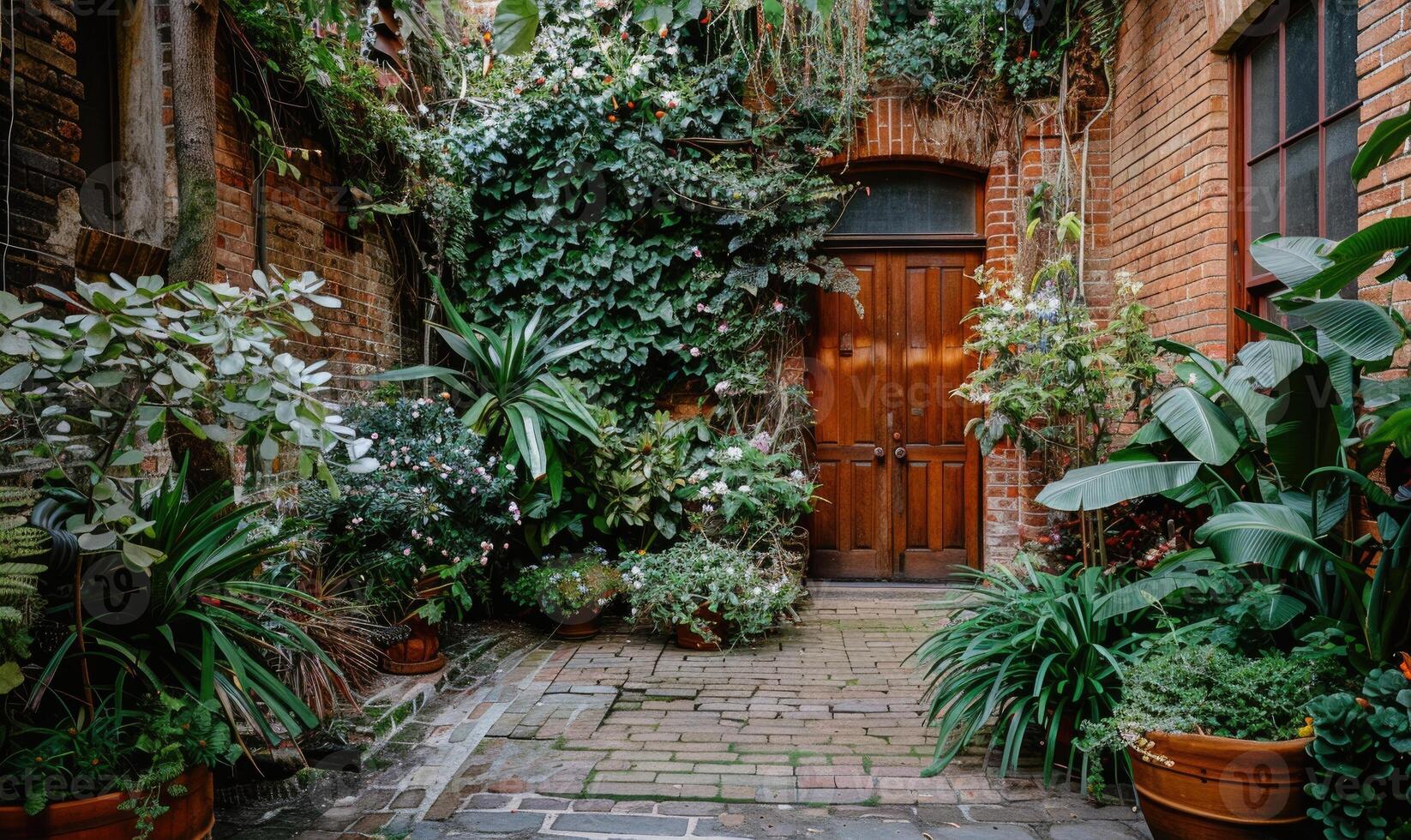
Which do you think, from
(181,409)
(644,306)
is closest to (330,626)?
(181,409)

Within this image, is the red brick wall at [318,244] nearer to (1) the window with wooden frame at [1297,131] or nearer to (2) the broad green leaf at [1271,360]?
(2) the broad green leaf at [1271,360]

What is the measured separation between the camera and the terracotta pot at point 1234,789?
2275 millimetres

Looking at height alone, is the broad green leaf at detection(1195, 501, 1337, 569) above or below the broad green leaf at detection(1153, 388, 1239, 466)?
below

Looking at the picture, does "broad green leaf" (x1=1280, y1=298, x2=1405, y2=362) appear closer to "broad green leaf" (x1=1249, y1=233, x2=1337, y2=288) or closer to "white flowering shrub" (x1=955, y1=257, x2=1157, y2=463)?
"broad green leaf" (x1=1249, y1=233, x2=1337, y2=288)

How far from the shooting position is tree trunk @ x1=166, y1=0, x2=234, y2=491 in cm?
296

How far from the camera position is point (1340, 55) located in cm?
331

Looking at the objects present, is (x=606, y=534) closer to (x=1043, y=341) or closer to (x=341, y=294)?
(x=341, y=294)

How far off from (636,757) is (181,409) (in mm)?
2013

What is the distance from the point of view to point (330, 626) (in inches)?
133

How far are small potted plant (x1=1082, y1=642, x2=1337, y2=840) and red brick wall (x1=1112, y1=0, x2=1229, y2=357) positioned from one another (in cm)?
209

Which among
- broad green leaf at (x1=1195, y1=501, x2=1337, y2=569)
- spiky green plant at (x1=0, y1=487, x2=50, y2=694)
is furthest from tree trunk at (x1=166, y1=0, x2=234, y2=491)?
broad green leaf at (x1=1195, y1=501, x2=1337, y2=569)

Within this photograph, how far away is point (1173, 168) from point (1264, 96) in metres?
0.63

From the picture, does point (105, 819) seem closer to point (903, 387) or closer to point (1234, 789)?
point (1234, 789)

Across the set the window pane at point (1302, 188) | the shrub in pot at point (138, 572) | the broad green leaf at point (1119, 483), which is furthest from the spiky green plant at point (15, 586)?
the window pane at point (1302, 188)
